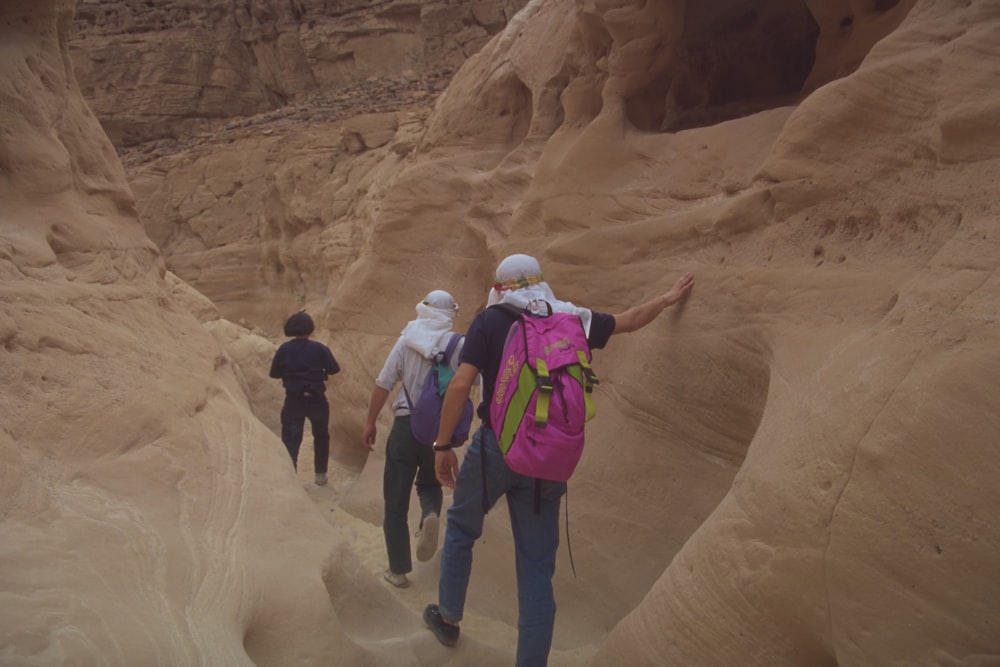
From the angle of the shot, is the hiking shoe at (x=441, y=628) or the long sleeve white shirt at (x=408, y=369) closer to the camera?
the hiking shoe at (x=441, y=628)

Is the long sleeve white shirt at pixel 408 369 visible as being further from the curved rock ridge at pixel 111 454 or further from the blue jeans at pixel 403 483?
the curved rock ridge at pixel 111 454

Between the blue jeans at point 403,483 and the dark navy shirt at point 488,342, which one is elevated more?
the dark navy shirt at point 488,342

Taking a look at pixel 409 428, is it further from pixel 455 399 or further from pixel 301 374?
pixel 301 374

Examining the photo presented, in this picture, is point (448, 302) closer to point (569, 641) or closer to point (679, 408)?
point (679, 408)

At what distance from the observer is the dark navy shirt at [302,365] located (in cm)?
560

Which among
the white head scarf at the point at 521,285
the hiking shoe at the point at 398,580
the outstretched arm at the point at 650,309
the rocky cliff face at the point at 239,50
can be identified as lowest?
the hiking shoe at the point at 398,580

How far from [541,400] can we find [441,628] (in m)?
1.17

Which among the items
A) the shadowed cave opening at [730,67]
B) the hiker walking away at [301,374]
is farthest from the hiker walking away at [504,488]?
the hiker walking away at [301,374]

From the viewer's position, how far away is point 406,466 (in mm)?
4020

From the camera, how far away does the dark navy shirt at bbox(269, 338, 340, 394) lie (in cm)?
560

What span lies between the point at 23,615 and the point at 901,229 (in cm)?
304

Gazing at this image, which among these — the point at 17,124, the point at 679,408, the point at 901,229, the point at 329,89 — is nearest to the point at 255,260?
the point at 329,89

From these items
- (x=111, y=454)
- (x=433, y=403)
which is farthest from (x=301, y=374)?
(x=111, y=454)

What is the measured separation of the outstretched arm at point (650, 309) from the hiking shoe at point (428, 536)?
129cm
